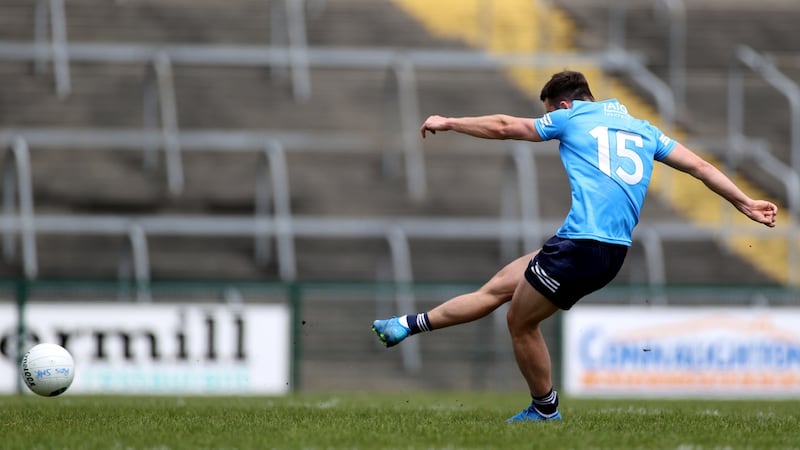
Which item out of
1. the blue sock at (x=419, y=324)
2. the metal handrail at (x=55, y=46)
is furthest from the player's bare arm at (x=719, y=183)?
the metal handrail at (x=55, y=46)

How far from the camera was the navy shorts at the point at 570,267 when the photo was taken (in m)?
7.91

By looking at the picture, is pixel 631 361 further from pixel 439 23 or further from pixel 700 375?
pixel 439 23

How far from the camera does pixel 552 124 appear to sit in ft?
26.1

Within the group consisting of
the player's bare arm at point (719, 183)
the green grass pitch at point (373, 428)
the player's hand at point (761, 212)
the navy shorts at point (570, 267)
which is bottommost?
the green grass pitch at point (373, 428)

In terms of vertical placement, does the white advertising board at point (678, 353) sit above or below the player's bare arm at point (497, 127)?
below

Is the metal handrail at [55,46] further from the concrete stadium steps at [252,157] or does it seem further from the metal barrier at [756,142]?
the metal barrier at [756,142]

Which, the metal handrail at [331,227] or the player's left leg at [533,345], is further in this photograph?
the metal handrail at [331,227]

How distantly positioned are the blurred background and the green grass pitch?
198 inches

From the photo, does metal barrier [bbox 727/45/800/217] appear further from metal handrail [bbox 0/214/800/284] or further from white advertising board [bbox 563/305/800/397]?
white advertising board [bbox 563/305/800/397]

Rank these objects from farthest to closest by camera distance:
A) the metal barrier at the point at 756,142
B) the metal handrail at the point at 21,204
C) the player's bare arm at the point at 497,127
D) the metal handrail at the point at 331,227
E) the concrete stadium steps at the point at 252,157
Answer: the metal barrier at the point at 756,142
the concrete stadium steps at the point at 252,157
the metal handrail at the point at 331,227
the metal handrail at the point at 21,204
the player's bare arm at the point at 497,127

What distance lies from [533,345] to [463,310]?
500 mm

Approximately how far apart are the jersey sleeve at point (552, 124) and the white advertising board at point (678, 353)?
23.5 feet

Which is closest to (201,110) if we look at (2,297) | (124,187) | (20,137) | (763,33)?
(124,187)

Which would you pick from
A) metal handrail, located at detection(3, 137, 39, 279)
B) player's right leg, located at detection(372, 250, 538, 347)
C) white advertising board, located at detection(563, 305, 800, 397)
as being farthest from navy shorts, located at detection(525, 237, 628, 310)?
metal handrail, located at detection(3, 137, 39, 279)
